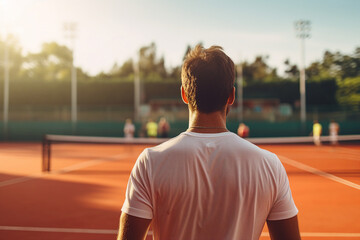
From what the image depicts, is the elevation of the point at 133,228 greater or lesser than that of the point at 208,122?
lesser

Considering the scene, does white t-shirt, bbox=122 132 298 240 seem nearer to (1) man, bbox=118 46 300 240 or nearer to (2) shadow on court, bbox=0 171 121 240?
(1) man, bbox=118 46 300 240

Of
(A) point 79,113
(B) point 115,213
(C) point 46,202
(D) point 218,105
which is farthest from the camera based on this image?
(A) point 79,113

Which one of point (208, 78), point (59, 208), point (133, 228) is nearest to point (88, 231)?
point (59, 208)

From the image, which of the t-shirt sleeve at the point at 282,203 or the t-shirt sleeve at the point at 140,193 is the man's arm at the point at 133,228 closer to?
the t-shirt sleeve at the point at 140,193

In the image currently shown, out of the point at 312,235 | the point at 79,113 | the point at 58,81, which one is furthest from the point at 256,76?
the point at 312,235

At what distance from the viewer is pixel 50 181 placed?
932cm

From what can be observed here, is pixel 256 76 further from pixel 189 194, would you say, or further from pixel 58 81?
pixel 189 194

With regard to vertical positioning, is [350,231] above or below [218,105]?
below

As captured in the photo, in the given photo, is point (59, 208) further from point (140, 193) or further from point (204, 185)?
point (204, 185)

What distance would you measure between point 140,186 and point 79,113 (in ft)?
99.9

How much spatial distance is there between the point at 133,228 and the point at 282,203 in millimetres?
625

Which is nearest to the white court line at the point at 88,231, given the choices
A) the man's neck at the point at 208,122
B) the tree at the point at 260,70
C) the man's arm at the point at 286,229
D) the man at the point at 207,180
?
the man's arm at the point at 286,229

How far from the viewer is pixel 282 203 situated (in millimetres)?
1463

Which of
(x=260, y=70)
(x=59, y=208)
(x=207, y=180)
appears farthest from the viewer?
(x=260, y=70)
